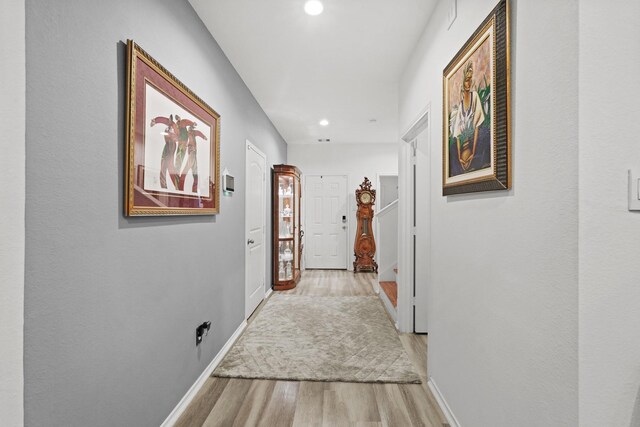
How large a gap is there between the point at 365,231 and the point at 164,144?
15.6 feet

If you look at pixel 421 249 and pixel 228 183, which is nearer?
pixel 228 183

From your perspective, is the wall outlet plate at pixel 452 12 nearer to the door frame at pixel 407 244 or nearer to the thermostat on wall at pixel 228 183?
the door frame at pixel 407 244

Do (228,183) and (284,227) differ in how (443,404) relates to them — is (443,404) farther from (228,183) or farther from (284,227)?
(284,227)

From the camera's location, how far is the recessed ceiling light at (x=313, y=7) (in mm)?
2030

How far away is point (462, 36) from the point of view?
167cm

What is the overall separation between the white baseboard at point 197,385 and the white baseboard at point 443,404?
5.03 ft

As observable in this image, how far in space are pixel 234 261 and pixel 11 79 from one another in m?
2.33

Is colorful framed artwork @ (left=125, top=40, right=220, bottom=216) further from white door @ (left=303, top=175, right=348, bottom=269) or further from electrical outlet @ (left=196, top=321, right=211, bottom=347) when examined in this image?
white door @ (left=303, top=175, right=348, bottom=269)

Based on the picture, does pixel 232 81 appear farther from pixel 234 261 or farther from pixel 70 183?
pixel 70 183

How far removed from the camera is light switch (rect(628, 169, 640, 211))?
836mm

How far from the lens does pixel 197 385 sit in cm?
211

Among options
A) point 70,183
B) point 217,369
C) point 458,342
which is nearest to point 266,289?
point 217,369

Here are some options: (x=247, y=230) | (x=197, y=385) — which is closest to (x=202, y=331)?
(x=197, y=385)

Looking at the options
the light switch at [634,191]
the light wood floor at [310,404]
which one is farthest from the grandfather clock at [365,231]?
the light switch at [634,191]
